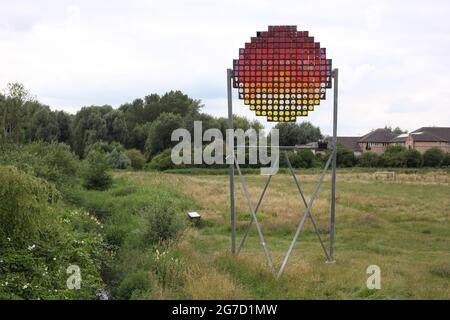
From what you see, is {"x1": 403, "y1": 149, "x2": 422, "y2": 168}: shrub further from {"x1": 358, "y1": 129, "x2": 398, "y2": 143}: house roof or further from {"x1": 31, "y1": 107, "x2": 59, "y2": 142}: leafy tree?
{"x1": 31, "y1": 107, "x2": 59, "y2": 142}: leafy tree

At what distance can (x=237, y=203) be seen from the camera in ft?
88.8

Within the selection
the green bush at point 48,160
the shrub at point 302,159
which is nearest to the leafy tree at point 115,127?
the shrub at point 302,159

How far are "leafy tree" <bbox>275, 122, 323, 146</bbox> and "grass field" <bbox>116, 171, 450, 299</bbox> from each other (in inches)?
843

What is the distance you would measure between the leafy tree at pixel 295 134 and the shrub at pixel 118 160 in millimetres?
21117

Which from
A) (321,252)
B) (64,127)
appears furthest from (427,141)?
(321,252)

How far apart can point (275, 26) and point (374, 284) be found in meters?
5.91

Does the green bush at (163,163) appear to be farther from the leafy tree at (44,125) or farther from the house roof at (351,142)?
the house roof at (351,142)

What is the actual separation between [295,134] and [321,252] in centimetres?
4180

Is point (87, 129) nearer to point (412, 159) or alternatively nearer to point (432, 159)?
point (412, 159)

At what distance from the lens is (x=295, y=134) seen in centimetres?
5597

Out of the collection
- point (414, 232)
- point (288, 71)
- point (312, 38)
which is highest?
point (312, 38)
